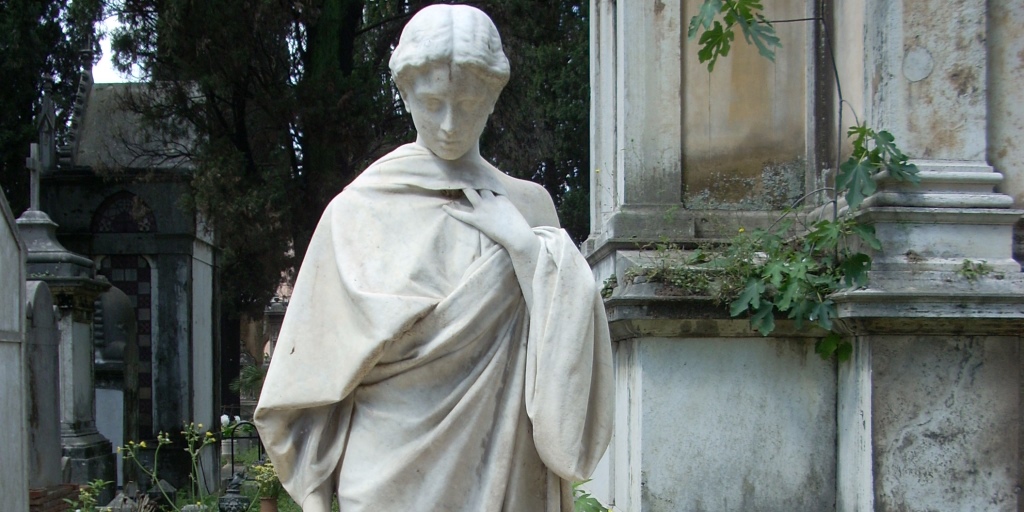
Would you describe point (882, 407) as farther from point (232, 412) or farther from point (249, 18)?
point (232, 412)

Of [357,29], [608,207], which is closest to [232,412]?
[357,29]

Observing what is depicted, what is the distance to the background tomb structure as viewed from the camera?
4.96 m

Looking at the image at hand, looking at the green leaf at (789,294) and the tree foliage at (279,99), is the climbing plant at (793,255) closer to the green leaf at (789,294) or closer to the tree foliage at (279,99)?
the green leaf at (789,294)

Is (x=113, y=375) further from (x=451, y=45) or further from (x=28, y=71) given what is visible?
(x=451, y=45)

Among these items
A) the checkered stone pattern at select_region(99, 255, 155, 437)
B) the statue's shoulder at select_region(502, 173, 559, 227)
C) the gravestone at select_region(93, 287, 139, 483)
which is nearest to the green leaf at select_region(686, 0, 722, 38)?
the statue's shoulder at select_region(502, 173, 559, 227)

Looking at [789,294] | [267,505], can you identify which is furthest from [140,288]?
[789,294]

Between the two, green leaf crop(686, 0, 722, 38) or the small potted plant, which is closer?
green leaf crop(686, 0, 722, 38)

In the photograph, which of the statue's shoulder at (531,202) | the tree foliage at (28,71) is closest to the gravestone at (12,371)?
the statue's shoulder at (531,202)

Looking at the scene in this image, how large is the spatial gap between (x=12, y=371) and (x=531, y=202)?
555 centimetres

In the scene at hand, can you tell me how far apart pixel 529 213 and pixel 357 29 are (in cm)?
1218

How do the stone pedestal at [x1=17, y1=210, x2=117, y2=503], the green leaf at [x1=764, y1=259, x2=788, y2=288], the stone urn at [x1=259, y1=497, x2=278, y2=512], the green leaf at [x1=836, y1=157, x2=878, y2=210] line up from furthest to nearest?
the stone pedestal at [x1=17, y1=210, x2=117, y2=503] < the stone urn at [x1=259, y1=497, x2=278, y2=512] < the green leaf at [x1=764, y1=259, x2=788, y2=288] < the green leaf at [x1=836, y1=157, x2=878, y2=210]

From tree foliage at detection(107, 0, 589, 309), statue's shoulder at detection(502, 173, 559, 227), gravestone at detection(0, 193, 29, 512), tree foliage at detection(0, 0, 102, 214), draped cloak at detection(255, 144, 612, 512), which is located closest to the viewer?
draped cloak at detection(255, 144, 612, 512)

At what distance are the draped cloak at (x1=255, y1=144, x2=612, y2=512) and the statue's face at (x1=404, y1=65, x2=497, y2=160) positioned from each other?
0.53 ft

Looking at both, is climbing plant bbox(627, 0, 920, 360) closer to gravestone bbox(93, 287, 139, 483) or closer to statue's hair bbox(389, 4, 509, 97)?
statue's hair bbox(389, 4, 509, 97)
